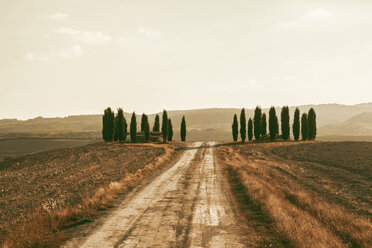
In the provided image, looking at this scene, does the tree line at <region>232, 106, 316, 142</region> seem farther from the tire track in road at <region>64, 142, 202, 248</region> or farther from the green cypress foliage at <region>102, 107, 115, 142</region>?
the tire track in road at <region>64, 142, 202, 248</region>

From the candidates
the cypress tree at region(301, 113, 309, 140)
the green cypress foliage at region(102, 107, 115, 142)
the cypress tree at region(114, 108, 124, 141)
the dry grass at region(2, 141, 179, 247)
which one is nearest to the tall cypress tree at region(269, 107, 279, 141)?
the cypress tree at region(301, 113, 309, 140)

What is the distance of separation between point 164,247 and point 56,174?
21305mm

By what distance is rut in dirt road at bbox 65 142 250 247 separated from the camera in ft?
23.4

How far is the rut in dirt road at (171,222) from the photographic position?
7.12 metres

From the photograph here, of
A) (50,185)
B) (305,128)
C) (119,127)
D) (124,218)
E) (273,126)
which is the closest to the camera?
(124,218)

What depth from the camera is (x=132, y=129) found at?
49906 mm

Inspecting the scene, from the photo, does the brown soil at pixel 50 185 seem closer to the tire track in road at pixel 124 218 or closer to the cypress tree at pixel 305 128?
the tire track in road at pixel 124 218

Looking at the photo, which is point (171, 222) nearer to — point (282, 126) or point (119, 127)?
point (119, 127)

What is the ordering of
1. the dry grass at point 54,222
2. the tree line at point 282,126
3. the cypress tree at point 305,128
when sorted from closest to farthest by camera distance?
the dry grass at point 54,222 < the tree line at point 282,126 < the cypress tree at point 305,128

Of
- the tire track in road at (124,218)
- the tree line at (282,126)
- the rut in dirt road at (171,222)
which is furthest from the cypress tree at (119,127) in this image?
the rut in dirt road at (171,222)

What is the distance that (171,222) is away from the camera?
28.8 feet

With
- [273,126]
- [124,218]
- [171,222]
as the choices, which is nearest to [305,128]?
[273,126]

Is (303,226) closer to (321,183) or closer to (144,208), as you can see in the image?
(144,208)

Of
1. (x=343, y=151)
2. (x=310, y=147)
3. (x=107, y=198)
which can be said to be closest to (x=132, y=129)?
(x=310, y=147)
